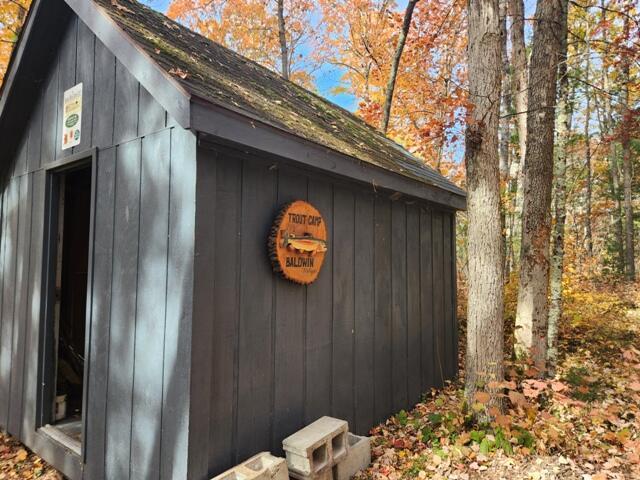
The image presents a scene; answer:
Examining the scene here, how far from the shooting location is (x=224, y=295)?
283cm

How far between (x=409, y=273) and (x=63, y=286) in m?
4.29

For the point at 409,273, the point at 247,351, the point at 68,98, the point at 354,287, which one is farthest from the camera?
the point at 409,273

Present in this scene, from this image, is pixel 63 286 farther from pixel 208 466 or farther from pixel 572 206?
pixel 572 206

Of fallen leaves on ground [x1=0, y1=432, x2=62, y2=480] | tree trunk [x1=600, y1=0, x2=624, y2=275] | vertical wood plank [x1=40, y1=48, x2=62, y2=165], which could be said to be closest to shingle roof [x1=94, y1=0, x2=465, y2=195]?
vertical wood plank [x1=40, y1=48, x2=62, y2=165]

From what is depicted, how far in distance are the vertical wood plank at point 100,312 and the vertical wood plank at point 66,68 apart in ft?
2.61

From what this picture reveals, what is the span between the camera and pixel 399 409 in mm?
4637

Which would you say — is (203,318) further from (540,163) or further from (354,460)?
(540,163)

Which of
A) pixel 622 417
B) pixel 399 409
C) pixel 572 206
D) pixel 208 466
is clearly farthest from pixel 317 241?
pixel 572 206

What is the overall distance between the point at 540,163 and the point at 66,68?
16.8 ft

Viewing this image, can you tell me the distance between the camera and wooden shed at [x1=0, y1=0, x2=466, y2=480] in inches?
106

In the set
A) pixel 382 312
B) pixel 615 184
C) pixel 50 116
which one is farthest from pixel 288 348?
pixel 615 184

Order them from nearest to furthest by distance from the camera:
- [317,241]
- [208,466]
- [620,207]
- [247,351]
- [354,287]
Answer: [208,466]
[247,351]
[317,241]
[354,287]
[620,207]

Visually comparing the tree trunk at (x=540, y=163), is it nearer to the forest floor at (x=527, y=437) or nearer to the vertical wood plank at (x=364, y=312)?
the forest floor at (x=527, y=437)

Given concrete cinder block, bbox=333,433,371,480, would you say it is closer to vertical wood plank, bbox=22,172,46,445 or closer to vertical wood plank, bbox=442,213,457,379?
vertical wood plank, bbox=442,213,457,379
